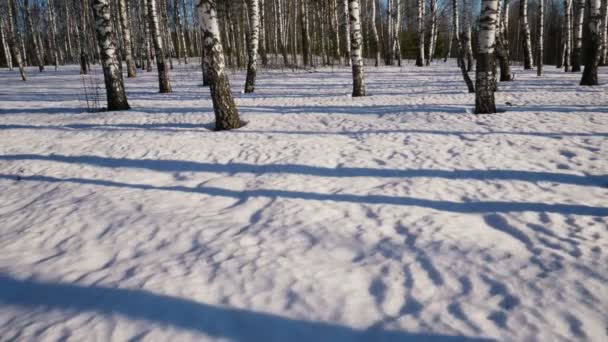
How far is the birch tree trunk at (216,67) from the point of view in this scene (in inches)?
230

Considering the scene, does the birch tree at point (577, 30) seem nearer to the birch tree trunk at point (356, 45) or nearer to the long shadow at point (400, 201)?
the birch tree trunk at point (356, 45)

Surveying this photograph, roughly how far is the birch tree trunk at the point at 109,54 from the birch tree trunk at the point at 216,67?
11.9 ft

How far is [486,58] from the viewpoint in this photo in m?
6.45

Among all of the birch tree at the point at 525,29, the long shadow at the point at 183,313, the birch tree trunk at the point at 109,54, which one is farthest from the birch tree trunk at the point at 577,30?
the birch tree trunk at the point at 109,54

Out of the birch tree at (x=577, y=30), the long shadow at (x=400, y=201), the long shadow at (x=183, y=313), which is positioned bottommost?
the long shadow at (x=183, y=313)

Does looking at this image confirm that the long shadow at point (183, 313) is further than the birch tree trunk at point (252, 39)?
No

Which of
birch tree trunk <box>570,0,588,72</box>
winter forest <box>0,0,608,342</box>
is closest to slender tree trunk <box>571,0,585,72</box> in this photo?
birch tree trunk <box>570,0,588,72</box>

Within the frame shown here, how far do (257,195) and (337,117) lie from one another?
12.9 feet

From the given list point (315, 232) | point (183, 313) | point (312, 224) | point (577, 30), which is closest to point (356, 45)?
point (312, 224)

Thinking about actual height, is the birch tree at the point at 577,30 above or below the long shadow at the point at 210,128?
above

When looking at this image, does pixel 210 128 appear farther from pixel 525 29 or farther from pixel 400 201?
pixel 525 29

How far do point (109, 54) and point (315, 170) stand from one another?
6.86 meters

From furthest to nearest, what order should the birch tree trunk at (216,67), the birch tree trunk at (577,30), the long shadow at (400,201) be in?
the birch tree trunk at (577,30) < the birch tree trunk at (216,67) < the long shadow at (400,201)

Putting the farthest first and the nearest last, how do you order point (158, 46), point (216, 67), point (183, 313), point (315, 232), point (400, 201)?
point (158, 46) → point (216, 67) → point (400, 201) → point (315, 232) → point (183, 313)
